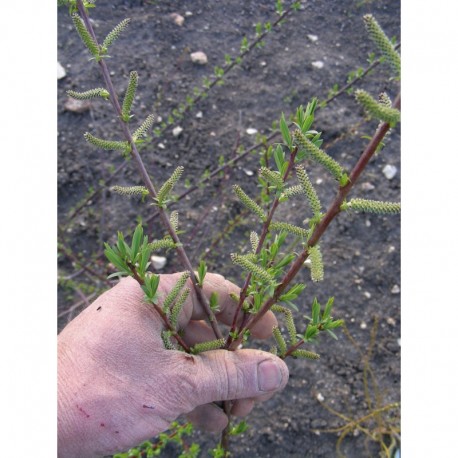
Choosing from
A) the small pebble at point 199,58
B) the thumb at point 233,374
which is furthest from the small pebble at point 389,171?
the thumb at point 233,374

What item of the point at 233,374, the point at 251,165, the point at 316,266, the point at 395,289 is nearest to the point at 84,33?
the point at 316,266

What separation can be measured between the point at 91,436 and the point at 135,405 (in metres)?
0.16

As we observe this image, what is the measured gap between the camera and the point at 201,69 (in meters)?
3.34

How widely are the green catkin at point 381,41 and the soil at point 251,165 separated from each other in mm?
2033

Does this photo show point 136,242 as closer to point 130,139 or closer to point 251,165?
point 130,139

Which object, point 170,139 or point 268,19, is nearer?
point 170,139

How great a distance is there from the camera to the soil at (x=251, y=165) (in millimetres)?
2504

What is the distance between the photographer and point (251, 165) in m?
3.06

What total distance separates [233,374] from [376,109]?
98 cm

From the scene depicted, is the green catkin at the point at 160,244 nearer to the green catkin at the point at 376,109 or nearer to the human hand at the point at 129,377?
the human hand at the point at 129,377

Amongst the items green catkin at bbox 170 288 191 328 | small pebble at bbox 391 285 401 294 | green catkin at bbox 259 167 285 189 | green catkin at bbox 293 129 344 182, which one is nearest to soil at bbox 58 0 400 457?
small pebble at bbox 391 285 401 294

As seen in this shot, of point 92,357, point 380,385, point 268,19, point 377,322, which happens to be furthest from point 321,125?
point 92,357

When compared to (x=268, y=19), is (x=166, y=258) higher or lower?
lower

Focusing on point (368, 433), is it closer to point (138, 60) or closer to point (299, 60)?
point (299, 60)
